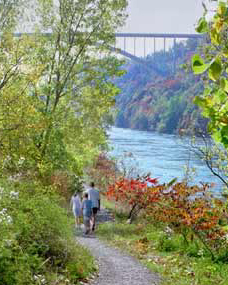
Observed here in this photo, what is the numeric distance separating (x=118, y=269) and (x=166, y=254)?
191 centimetres

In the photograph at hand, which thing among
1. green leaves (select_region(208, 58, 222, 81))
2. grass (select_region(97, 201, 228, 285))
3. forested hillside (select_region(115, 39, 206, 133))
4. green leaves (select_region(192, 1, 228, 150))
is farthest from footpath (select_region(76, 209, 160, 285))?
forested hillside (select_region(115, 39, 206, 133))

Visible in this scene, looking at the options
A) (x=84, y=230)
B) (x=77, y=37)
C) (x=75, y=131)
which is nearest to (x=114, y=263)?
(x=84, y=230)

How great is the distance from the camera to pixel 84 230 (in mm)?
12945

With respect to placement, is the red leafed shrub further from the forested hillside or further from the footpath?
the forested hillside

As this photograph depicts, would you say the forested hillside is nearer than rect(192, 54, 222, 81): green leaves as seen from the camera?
No

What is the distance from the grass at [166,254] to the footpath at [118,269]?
0.25m

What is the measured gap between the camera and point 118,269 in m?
8.34

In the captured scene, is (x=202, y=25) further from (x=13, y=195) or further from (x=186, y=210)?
(x=186, y=210)

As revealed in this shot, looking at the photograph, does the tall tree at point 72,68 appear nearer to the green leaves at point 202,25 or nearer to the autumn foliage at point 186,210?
the autumn foliage at point 186,210

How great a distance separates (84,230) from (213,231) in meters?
4.35

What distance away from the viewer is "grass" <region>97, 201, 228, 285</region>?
26.6 feet

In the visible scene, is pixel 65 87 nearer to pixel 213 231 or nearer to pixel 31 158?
pixel 31 158

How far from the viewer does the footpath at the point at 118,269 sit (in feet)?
24.8

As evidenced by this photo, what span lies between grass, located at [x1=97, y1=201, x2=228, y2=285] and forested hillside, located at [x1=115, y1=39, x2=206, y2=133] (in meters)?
68.3
